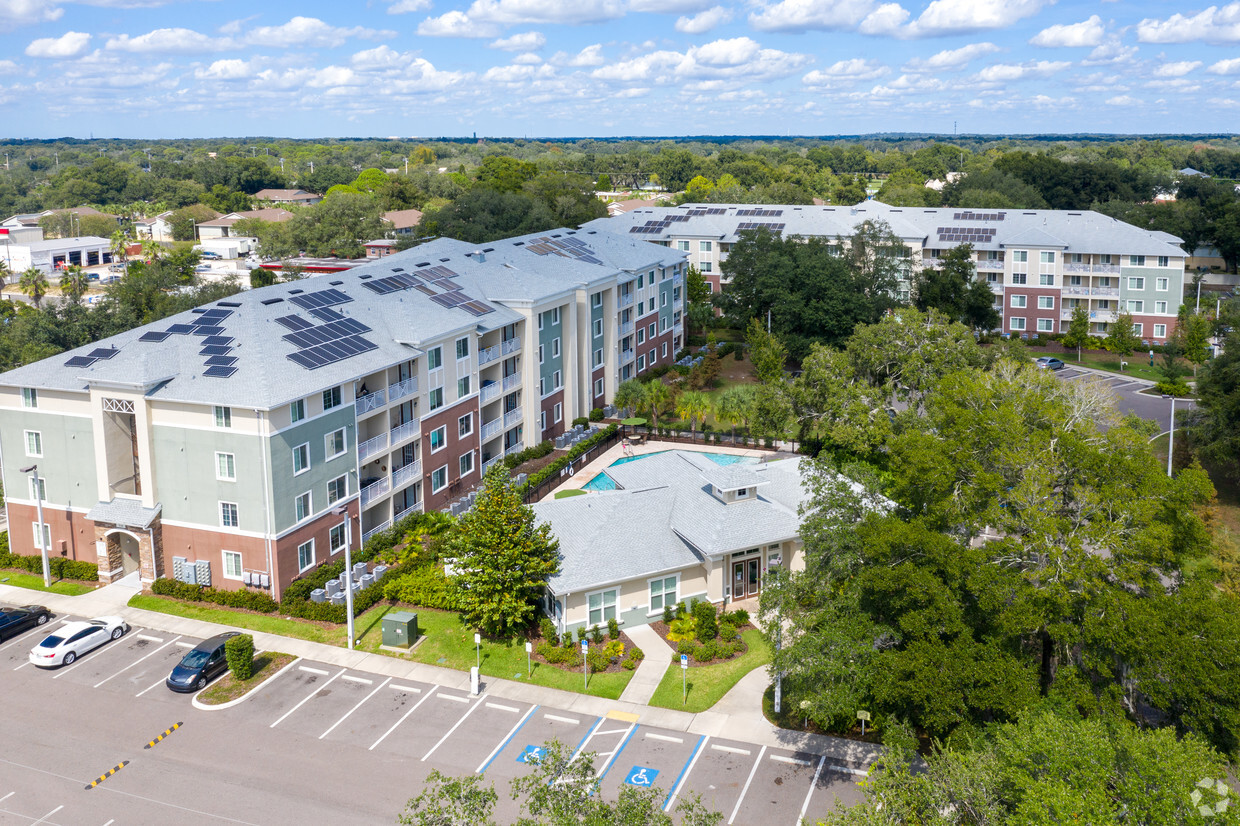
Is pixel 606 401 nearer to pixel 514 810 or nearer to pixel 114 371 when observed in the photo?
pixel 114 371

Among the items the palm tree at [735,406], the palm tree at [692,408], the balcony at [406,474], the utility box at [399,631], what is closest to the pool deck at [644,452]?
the palm tree at [692,408]

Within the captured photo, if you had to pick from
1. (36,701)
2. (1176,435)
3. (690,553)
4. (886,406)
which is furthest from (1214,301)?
(36,701)

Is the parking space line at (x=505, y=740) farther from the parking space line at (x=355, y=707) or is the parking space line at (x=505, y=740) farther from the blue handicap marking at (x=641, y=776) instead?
the blue handicap marking at (x=641, y=776)

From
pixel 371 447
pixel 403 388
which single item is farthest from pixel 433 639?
pixel 403 388

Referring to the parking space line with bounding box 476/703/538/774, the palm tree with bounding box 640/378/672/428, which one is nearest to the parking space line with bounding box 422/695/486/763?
the parking space line with bounding box 476/703/538/774

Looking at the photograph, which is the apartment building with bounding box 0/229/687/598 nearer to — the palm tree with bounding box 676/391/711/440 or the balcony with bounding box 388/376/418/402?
the balcony with bounding box 388/376/418/402

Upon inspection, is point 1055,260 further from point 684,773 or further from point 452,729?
point 452,729

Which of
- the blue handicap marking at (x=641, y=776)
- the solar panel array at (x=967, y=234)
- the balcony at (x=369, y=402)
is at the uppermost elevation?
the solar panel array at (x=967, y=234)
